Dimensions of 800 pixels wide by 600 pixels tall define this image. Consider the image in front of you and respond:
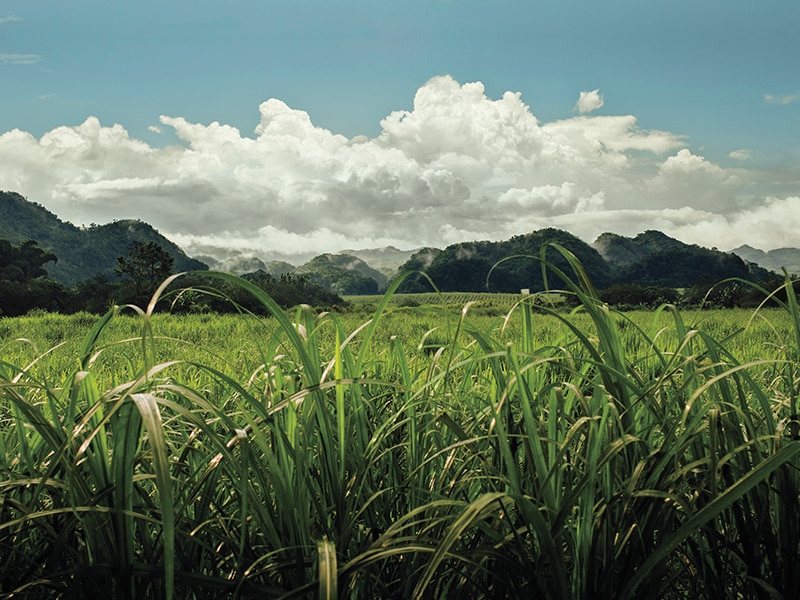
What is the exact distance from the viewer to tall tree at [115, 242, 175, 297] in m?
20.3

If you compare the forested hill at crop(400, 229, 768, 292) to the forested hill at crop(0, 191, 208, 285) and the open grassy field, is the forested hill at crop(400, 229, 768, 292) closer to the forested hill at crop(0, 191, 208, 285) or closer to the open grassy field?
the forested hill at crop(0, 191, 208, 285)

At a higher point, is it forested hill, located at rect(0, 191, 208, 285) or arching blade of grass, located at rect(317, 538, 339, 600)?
forested hill, located at rect(0, 191, 208, 285)

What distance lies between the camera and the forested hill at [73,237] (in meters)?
133

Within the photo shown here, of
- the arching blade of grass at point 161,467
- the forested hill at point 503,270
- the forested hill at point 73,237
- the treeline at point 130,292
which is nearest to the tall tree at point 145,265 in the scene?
the treeline at point 130,292

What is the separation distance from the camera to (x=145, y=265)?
21156 mm

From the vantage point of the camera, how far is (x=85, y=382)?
1444 mm

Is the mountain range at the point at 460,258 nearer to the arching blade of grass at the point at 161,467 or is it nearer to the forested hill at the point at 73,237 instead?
the forested hill at the point at 73,237

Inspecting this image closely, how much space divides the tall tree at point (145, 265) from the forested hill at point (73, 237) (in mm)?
114981

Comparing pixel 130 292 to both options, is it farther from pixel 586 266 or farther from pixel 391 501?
pixel 586 266

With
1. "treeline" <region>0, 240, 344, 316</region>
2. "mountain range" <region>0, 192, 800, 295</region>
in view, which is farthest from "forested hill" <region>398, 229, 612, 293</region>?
"treeline" <region>0, 240, 344, 316</region>

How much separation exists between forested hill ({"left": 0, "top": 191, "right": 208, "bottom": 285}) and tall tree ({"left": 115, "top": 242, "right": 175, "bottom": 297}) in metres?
115

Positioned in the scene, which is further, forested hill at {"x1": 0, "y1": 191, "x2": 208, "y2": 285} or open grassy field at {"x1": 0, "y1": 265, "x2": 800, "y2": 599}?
forested hill at {"x1": 0, "y1": 191, "x2": 208, "y2": 285}

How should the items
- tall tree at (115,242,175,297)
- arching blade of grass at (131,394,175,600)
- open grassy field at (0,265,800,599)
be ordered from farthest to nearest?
tall tree at (115,242,175,297) → open grassy field at (0,265,800,599) → arching blade of grass at (131,394,175,600)

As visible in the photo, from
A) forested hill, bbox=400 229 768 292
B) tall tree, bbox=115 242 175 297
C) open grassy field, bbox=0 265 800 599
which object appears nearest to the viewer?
open grassy field, bbox=0 265 800 599
